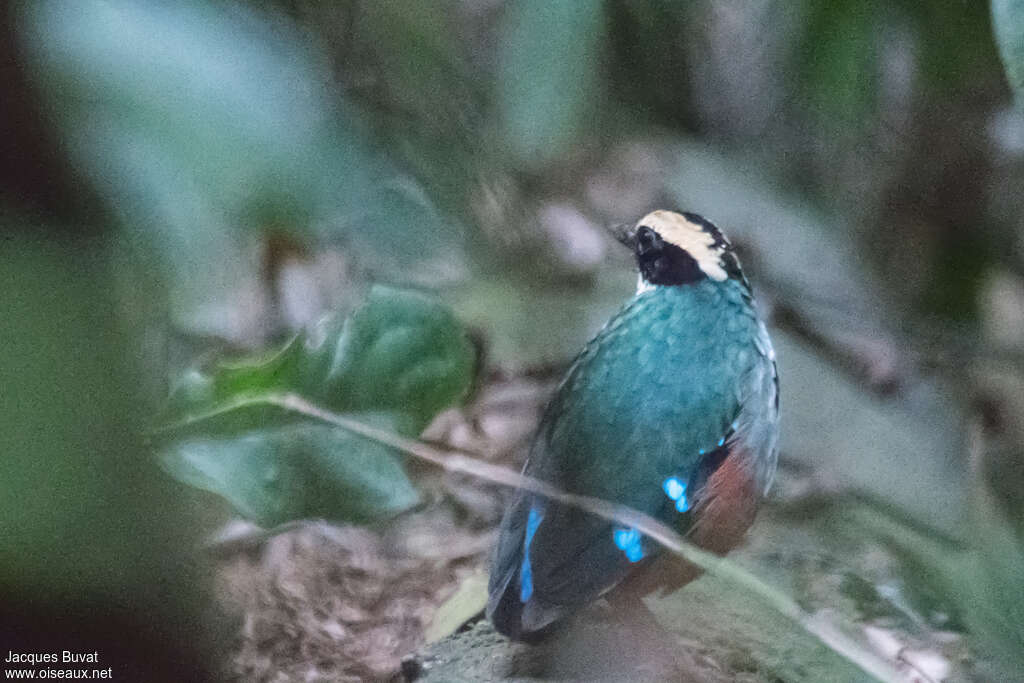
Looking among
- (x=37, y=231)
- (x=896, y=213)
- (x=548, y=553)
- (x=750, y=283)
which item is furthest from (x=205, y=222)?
Result: (x=896, y=213)

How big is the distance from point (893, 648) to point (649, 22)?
23.1 inches

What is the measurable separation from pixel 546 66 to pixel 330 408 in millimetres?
321

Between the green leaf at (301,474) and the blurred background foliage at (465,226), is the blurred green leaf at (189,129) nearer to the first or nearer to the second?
Answer: the blurred background foliage at (465,226)

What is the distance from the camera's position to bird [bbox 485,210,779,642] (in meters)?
0.67

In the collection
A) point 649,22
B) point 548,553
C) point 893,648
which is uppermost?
point 649,22

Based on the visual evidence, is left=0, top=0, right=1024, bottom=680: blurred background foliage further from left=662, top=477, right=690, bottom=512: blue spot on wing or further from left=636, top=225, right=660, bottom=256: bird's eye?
left=662, top=477, right=690, bottom=512: blue spot on wing

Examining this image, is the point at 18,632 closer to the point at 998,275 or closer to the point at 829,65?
the point at 829,65

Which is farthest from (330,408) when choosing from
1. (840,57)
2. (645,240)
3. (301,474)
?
(840,57)

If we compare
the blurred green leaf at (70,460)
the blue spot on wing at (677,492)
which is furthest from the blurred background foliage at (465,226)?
the blue spot on wing at (677,492)

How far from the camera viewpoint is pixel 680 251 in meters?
0.77

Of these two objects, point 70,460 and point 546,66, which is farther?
point 546,66

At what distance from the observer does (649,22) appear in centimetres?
85

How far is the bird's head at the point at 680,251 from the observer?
0.77m

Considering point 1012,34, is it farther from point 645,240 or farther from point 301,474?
point 301,474
